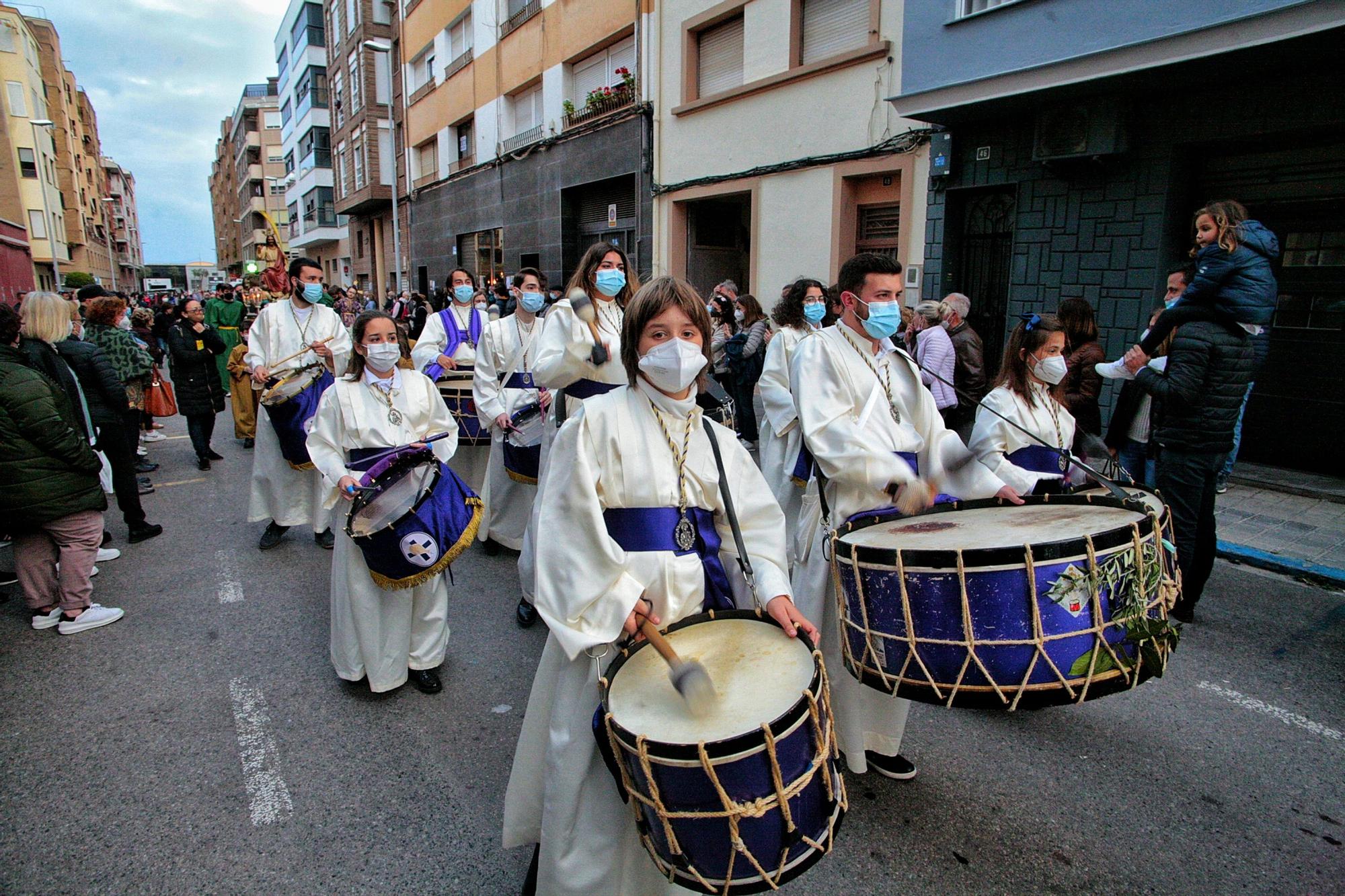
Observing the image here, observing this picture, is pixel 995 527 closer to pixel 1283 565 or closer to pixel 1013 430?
pixel 1013 430

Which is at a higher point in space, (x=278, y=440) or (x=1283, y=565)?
(x=278, y=440)

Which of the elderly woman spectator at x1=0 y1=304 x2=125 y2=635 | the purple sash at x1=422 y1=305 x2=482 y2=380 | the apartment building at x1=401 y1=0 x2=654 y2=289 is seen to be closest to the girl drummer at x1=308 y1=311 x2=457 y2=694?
the elderly woman spectator at x1=0 y1=304 x2=125 y2=635

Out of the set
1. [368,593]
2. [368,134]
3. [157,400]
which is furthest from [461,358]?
[368,134]

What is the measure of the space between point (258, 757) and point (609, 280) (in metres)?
2.88

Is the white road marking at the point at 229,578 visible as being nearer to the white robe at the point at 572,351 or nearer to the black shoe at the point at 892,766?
the white robe at the point at 572,351

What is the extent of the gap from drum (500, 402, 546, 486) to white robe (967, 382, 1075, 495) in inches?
107

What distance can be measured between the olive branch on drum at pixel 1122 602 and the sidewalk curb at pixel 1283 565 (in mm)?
4152

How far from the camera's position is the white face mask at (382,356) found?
3998 mm

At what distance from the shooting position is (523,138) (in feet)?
65.6

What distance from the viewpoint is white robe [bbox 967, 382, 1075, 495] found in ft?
11.1

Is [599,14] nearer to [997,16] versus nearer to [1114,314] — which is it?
[997,16]

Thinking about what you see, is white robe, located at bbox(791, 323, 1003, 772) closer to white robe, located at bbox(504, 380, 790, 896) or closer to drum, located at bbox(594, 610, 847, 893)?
white robe, located at bbox(504, 380, 790, 896)

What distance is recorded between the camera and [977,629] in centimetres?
210

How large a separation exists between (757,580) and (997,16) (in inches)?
329
